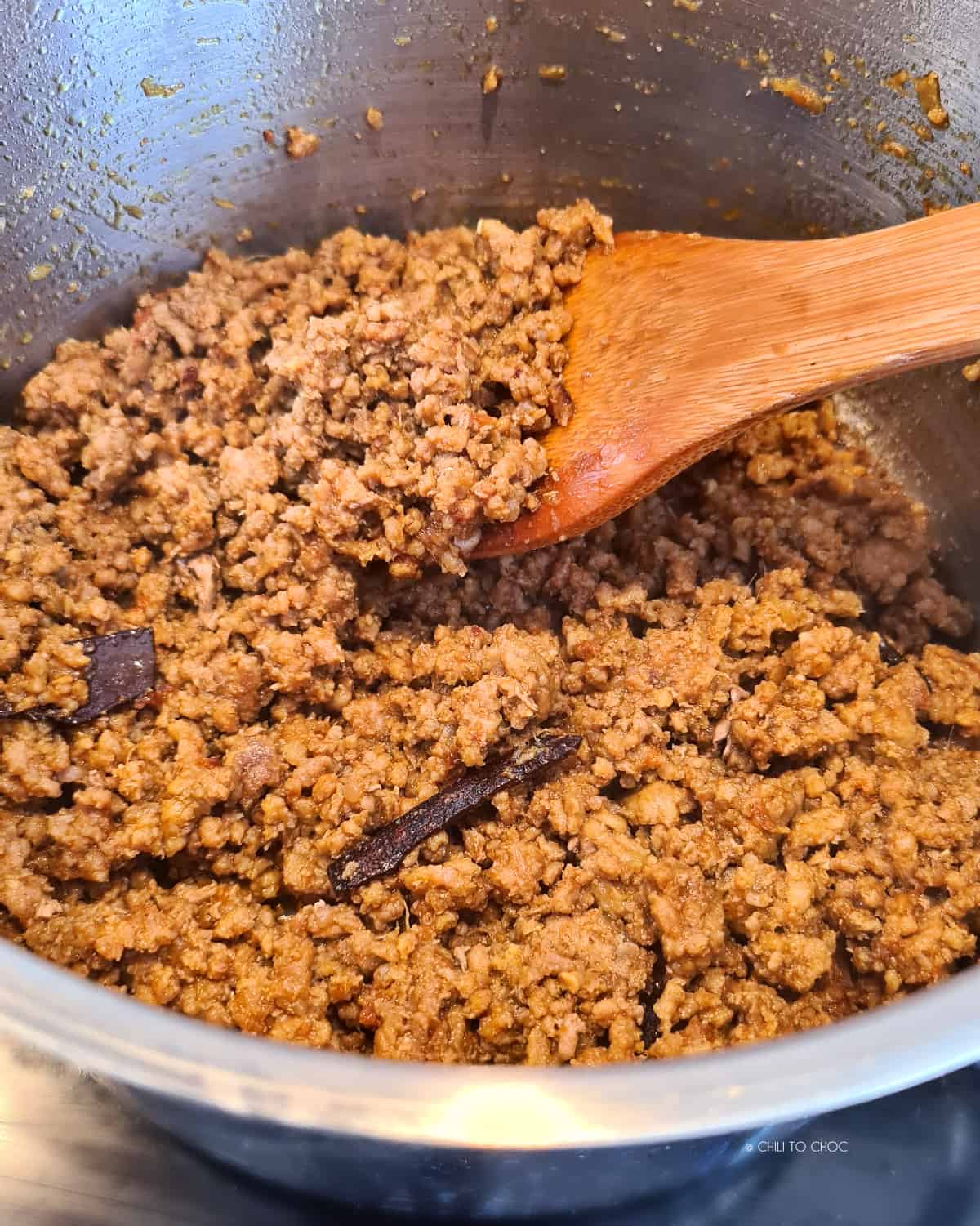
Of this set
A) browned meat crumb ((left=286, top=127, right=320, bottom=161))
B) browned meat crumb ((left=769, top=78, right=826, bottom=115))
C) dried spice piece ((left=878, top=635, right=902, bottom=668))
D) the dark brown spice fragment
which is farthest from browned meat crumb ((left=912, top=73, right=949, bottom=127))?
the dark brown spice fragment

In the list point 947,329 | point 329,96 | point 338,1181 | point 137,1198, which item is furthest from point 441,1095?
point 329,96

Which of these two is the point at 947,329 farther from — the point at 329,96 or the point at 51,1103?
the point at 51,1103

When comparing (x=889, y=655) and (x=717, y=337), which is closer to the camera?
(x=717, y=337)

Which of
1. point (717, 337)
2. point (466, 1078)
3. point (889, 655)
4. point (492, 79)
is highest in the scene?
point (492, 79)

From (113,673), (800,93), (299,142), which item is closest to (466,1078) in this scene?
(113,673)

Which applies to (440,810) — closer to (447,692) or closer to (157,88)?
(447,692)

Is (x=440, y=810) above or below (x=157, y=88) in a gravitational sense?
below
